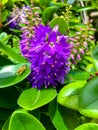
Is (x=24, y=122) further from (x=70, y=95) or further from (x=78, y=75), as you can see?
(x=78, y=75)

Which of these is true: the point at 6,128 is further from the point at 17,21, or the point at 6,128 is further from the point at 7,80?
the point at 17,21

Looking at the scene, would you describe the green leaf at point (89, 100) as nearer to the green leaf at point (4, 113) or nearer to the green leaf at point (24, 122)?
the green leaf at point (24, 122)

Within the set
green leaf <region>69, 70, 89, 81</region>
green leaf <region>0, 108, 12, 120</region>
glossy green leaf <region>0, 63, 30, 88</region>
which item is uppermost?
glossy green leaf <region>0, 63, 30, 88</region>

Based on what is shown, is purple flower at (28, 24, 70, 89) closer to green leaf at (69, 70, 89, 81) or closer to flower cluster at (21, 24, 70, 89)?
flower cluster at (21, 24, 70, 89)

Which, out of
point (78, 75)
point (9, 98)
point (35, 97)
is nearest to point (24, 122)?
point (35, 97)

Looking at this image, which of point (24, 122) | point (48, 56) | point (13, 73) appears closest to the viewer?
point (24, 122)

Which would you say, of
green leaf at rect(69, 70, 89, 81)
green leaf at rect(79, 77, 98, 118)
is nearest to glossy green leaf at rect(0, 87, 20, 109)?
green leaf at rect(69, 70, 89, 81)
